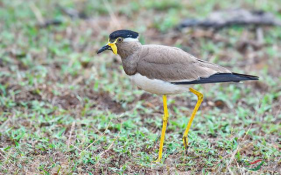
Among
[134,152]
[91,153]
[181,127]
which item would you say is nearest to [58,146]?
[91,153]

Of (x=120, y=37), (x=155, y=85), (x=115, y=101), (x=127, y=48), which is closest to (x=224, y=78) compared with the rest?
(x=155, y=85)

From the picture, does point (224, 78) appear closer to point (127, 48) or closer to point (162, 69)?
point (162, 69)

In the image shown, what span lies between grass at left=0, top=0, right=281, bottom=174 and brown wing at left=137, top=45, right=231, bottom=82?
63cm

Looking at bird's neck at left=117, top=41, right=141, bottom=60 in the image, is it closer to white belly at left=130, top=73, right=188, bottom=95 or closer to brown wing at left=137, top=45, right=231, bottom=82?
brown wing at left=137, top=45, right=231, bottom=82

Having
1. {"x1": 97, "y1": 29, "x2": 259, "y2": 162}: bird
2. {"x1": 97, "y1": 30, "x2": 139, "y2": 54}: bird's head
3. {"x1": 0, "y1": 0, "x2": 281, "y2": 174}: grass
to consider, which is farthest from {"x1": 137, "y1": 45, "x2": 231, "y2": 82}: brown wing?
{"x1": 0, "y1": 0, "x2": 281, "y2": 174}: grass

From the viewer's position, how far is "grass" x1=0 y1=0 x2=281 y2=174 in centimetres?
433

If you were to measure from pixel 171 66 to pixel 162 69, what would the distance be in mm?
119

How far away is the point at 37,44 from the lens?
7270mm

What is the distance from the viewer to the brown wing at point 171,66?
168 inches

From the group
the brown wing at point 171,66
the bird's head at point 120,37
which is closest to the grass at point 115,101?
the brown wing at point 171,66

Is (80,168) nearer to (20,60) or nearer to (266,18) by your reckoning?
(20,60)

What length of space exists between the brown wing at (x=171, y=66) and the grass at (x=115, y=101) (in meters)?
0.63

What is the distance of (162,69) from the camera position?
14.1ft

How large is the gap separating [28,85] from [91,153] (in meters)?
2.03
